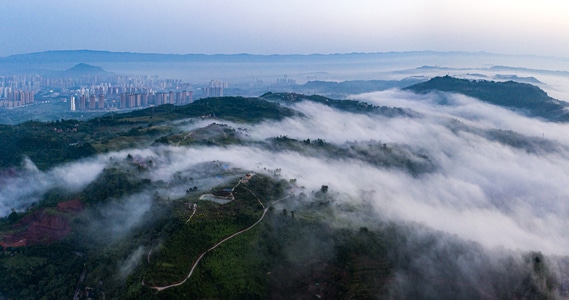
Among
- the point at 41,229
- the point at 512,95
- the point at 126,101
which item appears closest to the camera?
the point at 41,229

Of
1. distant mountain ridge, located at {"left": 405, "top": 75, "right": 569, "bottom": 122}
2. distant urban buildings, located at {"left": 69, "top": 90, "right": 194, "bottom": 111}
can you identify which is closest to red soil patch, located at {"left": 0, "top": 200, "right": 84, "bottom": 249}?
distant mountain ridge, located at {"left": 405, "top": 75, "right": 569, "bottom": 122}

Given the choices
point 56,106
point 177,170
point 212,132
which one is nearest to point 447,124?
point 212,132

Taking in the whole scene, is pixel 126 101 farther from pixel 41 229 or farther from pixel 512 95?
pixel 512 95

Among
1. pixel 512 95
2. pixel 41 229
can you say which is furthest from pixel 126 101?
pixel 512 95

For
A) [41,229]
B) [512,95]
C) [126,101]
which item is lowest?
[41,229]

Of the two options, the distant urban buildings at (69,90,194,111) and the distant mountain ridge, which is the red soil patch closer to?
the distant mountain ridge

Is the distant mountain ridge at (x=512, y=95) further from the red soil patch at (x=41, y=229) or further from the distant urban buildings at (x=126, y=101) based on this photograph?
the red soil patch at (x=41, y=229)

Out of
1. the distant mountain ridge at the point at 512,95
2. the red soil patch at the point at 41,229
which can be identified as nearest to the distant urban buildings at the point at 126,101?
the distant mountain ridge at the point at 512,95

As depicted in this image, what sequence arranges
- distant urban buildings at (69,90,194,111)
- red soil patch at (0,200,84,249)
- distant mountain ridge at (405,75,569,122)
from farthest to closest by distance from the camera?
distant urban buildings at (69,90,194,111), distant mountain ridge at (405,75,569,122), red soil patch at (0,200,84,249)
